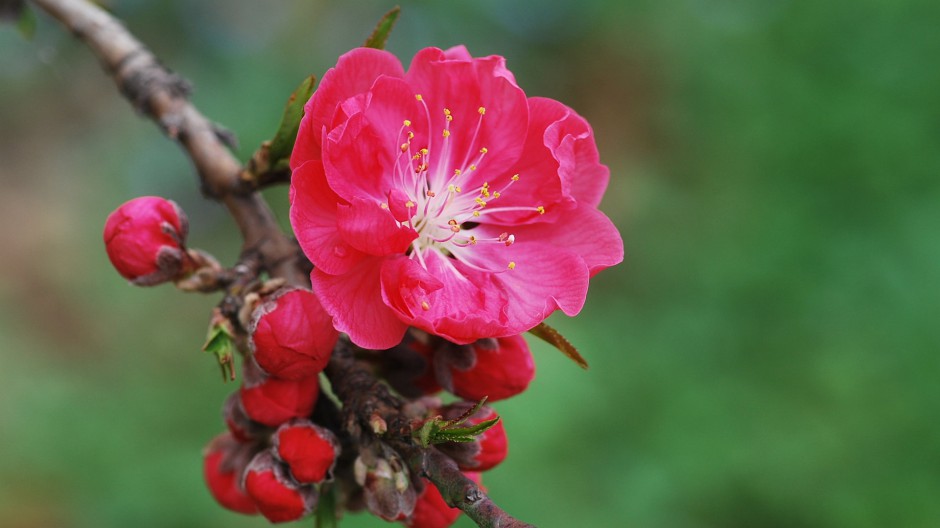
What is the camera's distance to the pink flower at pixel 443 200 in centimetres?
109

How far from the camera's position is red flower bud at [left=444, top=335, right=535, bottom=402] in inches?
48.0

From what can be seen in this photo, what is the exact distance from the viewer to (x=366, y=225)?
1.09m

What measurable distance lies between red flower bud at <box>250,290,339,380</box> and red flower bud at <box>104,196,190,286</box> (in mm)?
211

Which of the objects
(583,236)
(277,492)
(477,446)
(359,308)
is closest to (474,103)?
(583,236)

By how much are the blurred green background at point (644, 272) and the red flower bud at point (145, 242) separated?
1211 mm


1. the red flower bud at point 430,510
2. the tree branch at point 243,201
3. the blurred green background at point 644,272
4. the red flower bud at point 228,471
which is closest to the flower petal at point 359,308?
the tree branch at point 243,201

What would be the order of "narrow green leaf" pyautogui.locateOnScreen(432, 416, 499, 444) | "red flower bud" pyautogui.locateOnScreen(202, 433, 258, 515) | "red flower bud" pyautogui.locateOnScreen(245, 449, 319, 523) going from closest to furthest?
1. "narrow green leaf" pyautogui.locateOnScreen(432, 416, 499, 444)
2. "red flower bud" pyautogui.locateOnScreen(245, 449, 319, 523)
3. "red flower bud" pyautogui.locateOnScreen(202, 433, 258, 515)

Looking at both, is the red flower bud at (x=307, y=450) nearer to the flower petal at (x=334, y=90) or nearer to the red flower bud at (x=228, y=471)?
the red flower bud at (x=228, y=471)

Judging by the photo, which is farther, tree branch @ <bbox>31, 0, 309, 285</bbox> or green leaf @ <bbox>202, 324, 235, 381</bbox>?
tree branch @ <bbox>31, 0, 309, 285</bbox>

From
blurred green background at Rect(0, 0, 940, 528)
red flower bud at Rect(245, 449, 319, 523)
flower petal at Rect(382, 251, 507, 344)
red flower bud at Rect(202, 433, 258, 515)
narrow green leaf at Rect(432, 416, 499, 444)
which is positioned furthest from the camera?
blurred green background at Rect(0, 0, 940, 528)

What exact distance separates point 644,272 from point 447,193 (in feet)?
7.94

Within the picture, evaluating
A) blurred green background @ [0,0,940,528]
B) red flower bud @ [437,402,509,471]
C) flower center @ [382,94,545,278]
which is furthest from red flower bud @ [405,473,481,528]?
blurred green background @ [0,0,940,528]

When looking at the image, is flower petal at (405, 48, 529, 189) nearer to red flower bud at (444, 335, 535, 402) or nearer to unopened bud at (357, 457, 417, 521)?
red flower bud at (444, 335, 535, 402)

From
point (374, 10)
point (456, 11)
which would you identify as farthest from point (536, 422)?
point (374, 10)
